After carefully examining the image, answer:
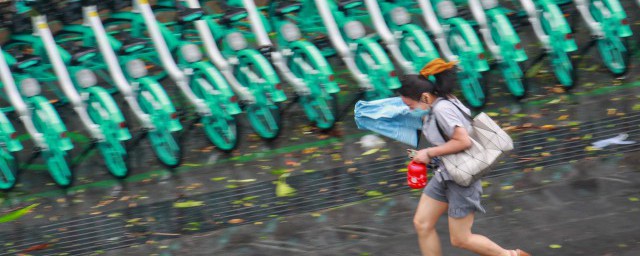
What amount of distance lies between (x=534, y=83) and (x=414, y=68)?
1.46m

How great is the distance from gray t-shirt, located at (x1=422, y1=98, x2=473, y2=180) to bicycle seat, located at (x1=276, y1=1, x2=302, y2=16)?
13.2 ft

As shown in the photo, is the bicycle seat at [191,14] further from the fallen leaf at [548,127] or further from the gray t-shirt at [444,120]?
the gray t-shirt at [444,120]

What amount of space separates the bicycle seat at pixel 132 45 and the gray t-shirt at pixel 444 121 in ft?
13.6

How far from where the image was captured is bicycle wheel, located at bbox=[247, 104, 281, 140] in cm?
988

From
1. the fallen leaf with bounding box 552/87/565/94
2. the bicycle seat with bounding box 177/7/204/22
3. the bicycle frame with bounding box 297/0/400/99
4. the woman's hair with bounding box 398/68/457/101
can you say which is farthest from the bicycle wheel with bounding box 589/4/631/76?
the woman's hair with bounding box 398/68/457/101

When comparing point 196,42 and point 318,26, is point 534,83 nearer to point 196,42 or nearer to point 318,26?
point 318,26

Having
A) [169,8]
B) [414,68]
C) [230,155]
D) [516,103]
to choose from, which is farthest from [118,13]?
[516,103]

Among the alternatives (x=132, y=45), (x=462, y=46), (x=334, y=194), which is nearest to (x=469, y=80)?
(x=462, y=46)

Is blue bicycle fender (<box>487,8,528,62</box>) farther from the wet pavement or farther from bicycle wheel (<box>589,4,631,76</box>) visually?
bicycle wheel (<box>589,4,631,76</box>)

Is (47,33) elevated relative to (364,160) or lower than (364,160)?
elevated

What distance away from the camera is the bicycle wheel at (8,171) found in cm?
948

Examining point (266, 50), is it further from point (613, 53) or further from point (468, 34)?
point (613, 53)

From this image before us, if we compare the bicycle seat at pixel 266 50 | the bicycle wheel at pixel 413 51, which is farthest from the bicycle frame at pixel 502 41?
the bicycle seat at pixel 266 50

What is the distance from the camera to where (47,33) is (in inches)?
383
